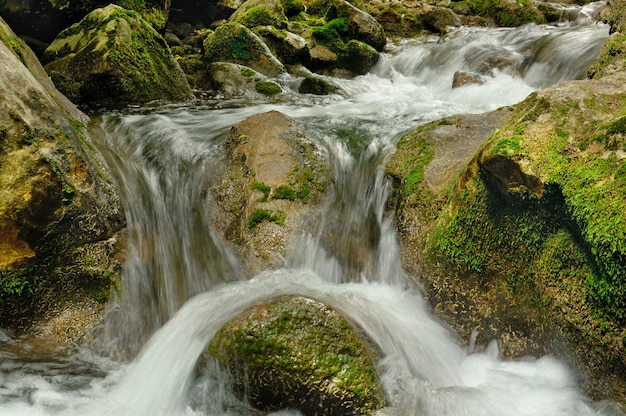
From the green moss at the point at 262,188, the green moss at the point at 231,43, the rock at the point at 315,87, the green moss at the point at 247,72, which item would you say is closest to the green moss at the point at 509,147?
the green moss at the point at 262,188

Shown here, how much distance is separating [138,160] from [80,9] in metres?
6.11

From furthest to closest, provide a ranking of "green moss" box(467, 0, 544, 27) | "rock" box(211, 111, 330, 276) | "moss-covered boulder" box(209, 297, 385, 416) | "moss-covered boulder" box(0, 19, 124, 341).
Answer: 1. "green moss" box(467, 0, 544, 27)
2. "rock" box(211, 111, 330, 276)
3. "moss-covered boulder" box(0, 19, 124, 341)
4. "moss-covered boulder" box(209, 297, 385, 416)

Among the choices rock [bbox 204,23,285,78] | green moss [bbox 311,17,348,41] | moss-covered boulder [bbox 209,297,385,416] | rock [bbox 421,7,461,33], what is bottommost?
moss-covered boulder [bbox 209,297,385,416]

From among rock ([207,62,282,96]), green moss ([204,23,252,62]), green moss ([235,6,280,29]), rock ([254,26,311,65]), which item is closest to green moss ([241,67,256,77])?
rock ([207,62,282,96])

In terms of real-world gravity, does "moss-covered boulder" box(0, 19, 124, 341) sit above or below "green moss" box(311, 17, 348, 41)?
below

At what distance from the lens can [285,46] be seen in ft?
40.0

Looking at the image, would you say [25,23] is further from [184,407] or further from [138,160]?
[184,407]

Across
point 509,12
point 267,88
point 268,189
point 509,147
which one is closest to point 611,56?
point 509,147

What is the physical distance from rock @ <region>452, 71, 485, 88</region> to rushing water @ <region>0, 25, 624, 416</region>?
6.47ft

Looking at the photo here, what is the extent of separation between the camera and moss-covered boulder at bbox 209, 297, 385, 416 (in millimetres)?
3023

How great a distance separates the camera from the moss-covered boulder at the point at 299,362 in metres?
3.02

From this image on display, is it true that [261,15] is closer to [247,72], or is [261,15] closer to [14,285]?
[247,72]

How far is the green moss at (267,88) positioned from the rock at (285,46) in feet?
7.93

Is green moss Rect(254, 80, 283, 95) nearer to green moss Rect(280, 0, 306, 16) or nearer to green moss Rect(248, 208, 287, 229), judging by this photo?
green moss Rect(248, 208, 287, 229)
